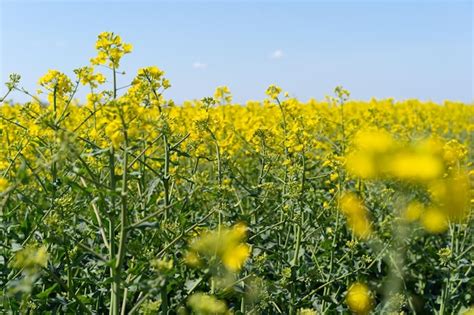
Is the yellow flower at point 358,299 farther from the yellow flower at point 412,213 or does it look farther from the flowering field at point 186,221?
the yellow flower at point 412,213

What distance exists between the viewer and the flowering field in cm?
202

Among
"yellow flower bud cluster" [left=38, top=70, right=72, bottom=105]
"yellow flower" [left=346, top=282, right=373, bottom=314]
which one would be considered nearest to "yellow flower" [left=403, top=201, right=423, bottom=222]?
"yellow flower" [left=346, top=282, right=373, bottom=314]

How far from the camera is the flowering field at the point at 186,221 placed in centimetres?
202

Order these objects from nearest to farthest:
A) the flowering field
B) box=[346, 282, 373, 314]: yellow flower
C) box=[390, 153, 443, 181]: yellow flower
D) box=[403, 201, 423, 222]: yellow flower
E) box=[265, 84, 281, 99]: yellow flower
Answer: box=[390, 153, 443, 181]: yellow flower, box=[403, 201, 423, 222]: yellow flower, the flowering field, box=[346, 282, 373, 314]: yellow flower, box=[265, 84, 281, 99]: yellow flower

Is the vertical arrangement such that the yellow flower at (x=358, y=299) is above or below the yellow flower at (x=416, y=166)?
below

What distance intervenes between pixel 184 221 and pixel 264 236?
3.41ft

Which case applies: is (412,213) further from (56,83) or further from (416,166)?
(56,83)

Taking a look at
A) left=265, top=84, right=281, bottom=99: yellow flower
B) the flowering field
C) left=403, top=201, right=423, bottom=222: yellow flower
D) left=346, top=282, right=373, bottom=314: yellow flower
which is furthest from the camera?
left=265, top=84, right=281, bottom=99: yellow flower

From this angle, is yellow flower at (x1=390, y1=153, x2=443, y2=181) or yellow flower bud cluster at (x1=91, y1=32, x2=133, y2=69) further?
yellow flower bud cluster at (x1=91, y1=32, x2=133, y2=69)

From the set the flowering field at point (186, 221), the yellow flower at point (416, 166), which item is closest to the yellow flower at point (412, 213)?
the flowering field at point (186, 221)

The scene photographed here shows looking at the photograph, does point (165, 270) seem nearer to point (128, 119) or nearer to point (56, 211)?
point (128, 119)

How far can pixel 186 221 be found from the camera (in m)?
2.77

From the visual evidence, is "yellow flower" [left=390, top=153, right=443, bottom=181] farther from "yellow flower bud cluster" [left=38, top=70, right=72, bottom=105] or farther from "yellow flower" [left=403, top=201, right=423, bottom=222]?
"yellow flower bud cluster" [left=38, top=70, right=72, bottom=105]

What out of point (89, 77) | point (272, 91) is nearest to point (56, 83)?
point (89, 77)
